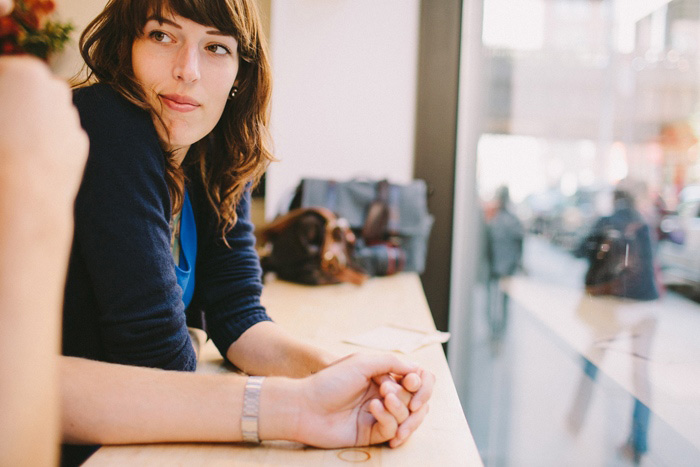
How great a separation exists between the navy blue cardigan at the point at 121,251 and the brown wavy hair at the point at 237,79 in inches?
2.0

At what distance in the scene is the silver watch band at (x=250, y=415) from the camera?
0.54 meters

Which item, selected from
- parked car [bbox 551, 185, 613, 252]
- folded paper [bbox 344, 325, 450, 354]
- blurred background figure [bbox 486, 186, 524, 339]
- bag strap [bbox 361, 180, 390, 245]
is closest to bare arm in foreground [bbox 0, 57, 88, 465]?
folded paper [bbox 344, 325, 450, 354]

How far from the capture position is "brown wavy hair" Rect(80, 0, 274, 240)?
654 mm

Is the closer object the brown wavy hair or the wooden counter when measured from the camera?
the wooden counter

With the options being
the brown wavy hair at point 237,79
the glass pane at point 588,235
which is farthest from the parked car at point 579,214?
the brown wavy hair at point 237,79

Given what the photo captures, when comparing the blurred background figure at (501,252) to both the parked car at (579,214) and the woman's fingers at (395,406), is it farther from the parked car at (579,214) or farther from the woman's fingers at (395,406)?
the woman's fingers at (395,406)

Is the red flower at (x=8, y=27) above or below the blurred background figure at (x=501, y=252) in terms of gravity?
above

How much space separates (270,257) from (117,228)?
3.25ft

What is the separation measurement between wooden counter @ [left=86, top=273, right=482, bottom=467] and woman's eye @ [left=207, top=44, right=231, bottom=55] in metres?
0.48

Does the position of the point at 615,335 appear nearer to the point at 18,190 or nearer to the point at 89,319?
the point at 89,319

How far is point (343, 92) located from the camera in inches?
76.5

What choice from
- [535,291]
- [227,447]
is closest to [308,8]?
[535,291]

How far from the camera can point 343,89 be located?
1942mm

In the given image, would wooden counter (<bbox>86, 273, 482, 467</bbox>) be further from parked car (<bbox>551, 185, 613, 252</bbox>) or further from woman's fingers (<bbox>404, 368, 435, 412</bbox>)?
parked car (<bbox>551, 185, 613, 252</bbox>)
